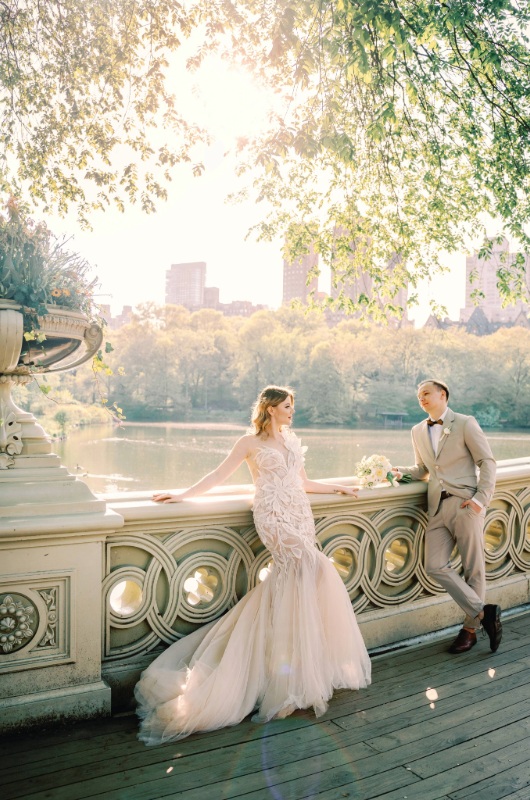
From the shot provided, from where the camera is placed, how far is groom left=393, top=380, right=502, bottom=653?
3.22m

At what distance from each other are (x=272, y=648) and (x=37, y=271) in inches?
77.4

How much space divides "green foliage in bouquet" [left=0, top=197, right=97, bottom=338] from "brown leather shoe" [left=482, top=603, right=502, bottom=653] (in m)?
2.72

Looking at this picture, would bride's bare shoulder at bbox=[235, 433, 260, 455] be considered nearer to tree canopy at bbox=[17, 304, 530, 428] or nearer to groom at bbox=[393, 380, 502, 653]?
groom at bbox=[393, 380, 502, 653]

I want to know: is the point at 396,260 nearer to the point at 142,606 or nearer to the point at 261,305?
the point at 142,606

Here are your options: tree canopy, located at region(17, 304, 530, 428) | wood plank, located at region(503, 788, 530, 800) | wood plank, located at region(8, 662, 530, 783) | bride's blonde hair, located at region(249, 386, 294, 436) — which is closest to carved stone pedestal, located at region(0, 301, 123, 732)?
wood plank, located at region(8, 662, 530, 783)

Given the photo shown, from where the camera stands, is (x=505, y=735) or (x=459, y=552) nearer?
(x=505, y=735)

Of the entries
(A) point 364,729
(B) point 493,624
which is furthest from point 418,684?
(B) point 493,624

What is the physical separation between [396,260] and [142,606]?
5.03m

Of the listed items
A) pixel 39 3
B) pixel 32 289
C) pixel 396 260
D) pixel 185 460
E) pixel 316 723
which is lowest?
pixel 185 460

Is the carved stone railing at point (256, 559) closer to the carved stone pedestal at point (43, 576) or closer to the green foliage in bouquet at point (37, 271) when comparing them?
the carved stone pedestal at point (43, 576)

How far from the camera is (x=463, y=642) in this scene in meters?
3.22

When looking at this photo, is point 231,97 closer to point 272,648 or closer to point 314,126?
point 314,126

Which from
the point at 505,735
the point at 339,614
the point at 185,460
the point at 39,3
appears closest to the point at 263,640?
the point at 339,614

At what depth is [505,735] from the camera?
2330mm
